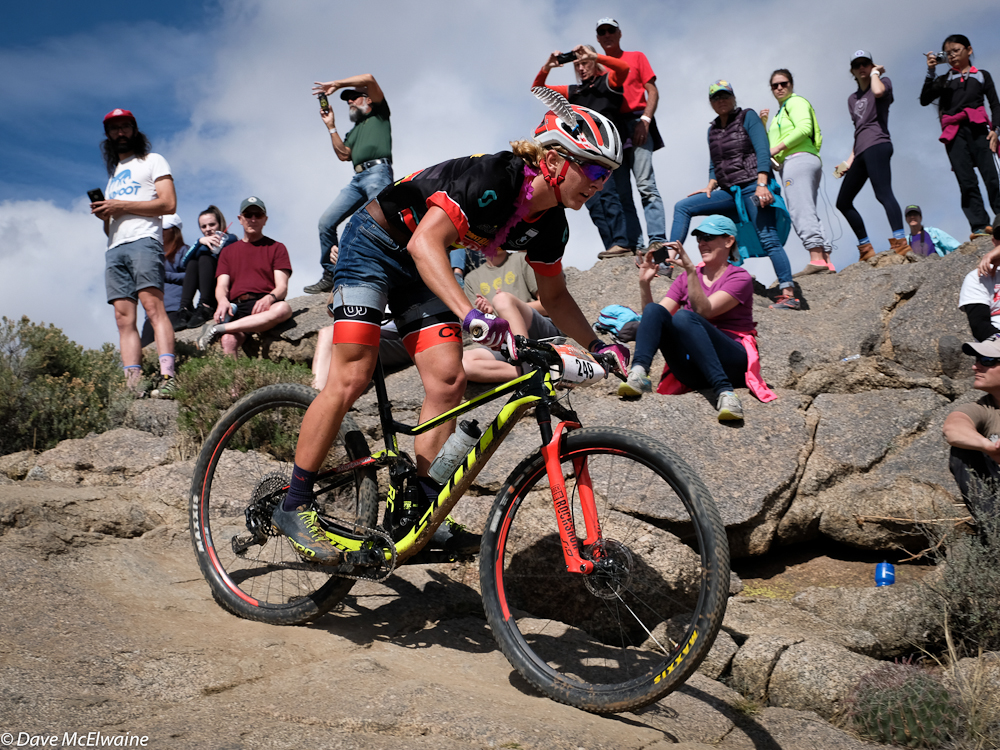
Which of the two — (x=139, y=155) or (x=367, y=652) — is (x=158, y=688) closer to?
(x=367, y=652)

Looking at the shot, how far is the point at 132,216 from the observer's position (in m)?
7.58

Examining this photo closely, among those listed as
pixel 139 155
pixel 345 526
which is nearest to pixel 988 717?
pixel 345 526

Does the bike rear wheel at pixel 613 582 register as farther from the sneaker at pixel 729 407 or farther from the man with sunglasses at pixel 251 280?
the man with sunglasses at pixel 251 280

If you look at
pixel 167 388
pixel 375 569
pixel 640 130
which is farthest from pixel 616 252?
pixel 375 569

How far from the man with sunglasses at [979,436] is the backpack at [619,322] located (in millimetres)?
3254

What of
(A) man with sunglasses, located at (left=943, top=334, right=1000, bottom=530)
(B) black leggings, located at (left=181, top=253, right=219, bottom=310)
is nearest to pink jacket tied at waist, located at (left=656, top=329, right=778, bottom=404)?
(A) man with sunglasses, located at (left=943, top=334, right=1000, bottom=530)

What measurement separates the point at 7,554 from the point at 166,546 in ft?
3.39

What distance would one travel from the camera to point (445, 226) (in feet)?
11.1

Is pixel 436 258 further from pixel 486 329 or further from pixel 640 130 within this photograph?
pixel 640 130

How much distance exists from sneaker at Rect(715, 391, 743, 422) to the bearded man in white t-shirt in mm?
5370

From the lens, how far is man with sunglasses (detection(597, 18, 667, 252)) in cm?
876

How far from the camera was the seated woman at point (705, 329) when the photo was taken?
6512 mm

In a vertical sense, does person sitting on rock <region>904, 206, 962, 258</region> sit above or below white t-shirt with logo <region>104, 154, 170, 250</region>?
below

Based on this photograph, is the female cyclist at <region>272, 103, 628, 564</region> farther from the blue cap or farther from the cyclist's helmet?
the blue cap
